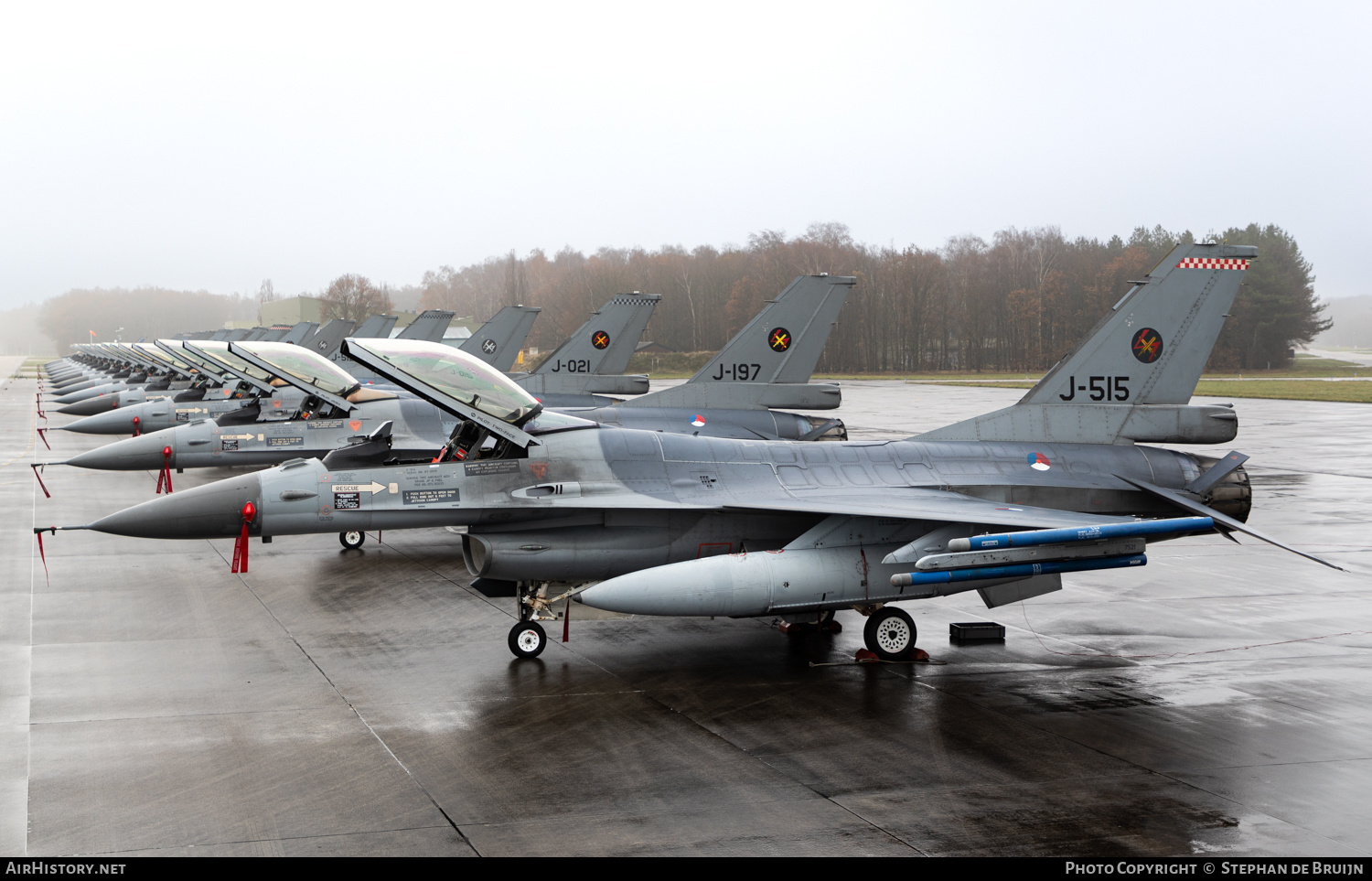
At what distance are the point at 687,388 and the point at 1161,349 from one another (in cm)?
855

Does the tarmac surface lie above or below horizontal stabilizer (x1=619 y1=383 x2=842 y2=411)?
below

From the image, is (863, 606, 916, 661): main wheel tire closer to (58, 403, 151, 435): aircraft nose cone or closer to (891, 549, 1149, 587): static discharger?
(891, 549, 1149, 587): static discharger

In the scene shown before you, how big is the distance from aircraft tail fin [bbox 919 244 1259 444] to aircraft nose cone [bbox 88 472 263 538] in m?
6.80

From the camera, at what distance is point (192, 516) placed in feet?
30.5

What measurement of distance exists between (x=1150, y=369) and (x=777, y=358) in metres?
7.54

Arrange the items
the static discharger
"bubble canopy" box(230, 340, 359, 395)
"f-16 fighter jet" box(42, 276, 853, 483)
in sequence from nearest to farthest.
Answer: the static discharger, "bubble canopy" box(230, 340, 359, 395), "f-16 fighter jet" box(42, 276, 853, 483)

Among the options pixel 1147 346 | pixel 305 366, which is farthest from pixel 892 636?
pixel 305 366

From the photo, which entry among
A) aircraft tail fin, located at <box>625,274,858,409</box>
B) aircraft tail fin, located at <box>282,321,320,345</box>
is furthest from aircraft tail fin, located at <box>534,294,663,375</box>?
aircraft tail fin, located at <box>282,321,320,345</box>

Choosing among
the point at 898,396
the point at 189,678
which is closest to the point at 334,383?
the point at 189,678

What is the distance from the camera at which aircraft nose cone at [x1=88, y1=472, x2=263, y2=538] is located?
926cm

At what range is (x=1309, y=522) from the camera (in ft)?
52.4

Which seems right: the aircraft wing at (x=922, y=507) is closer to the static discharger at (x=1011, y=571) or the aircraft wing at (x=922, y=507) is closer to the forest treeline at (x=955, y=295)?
the static discharger at (x=1011, y=571)

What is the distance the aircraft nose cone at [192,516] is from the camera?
9.26m

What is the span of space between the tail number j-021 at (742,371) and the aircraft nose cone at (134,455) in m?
9.25
